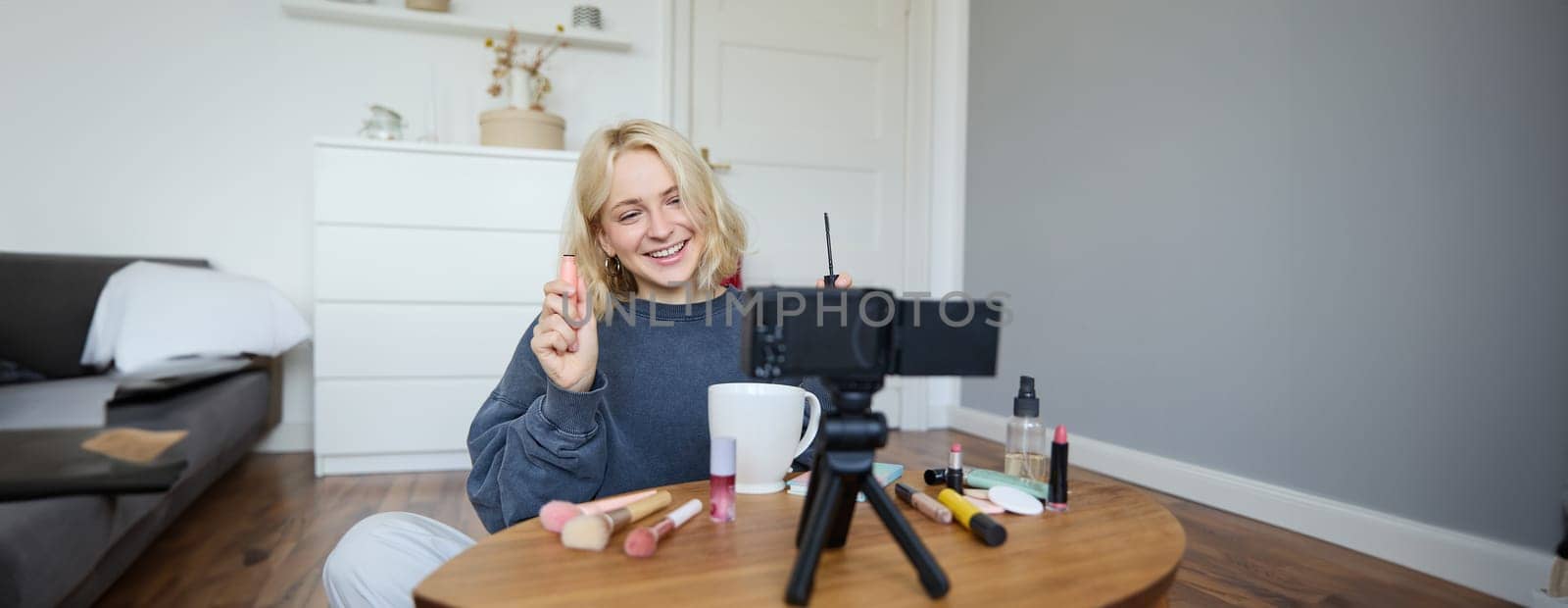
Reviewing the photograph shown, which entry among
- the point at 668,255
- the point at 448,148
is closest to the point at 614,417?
the point at 668,255

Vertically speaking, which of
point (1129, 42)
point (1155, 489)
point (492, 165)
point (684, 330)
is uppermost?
point (1129, 42)

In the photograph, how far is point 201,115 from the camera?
2656 mm

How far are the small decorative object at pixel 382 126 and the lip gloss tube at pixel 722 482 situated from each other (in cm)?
230

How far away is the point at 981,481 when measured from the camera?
31.0 inches

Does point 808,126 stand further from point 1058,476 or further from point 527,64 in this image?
point 1058,476

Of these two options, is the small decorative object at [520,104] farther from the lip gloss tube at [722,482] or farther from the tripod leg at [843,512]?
the tripod leg at [843,512]

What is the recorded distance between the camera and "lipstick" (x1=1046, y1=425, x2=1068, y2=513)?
70cm

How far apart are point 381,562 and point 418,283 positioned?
1939 mm

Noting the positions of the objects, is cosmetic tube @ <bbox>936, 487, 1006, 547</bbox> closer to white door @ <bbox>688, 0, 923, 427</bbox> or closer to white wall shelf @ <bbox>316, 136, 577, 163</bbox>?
white wall shelf @ <bbox>316, 136, 577, 163</bbox>

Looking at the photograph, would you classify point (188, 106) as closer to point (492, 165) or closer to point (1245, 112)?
point (492, 165)

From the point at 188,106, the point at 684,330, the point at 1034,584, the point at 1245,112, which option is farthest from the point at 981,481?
the point at 188,106

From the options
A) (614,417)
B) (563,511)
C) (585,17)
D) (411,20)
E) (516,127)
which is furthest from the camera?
(585,17)

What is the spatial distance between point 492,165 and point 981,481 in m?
2.14

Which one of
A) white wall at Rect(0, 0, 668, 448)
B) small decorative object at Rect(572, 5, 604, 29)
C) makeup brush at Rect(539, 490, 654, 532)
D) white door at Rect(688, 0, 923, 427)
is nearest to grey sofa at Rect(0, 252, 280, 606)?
white wall at Rect(0, 0, 668, 448)
